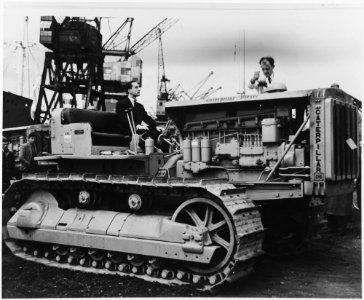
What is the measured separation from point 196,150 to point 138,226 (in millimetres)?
1655

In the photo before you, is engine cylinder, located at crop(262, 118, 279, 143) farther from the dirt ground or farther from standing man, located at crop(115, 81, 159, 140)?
standing man, located at crop(115, 81, 159, 140)

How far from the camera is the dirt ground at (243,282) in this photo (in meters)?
6.90

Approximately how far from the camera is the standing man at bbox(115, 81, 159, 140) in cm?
899

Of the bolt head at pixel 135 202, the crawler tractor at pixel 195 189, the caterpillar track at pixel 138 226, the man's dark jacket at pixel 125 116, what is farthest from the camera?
the man's dark jacket at pixel 125 116

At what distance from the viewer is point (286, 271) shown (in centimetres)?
802

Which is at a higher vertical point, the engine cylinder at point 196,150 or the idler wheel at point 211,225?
the engine cylinder at point 196,150

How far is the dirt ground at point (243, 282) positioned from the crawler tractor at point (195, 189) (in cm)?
27

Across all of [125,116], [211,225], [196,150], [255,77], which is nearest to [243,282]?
[211,225]

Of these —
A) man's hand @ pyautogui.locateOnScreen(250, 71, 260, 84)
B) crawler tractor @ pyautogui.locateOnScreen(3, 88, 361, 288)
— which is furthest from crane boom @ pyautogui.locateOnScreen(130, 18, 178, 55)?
man's hand @ pyautogui.locateOnScreen(250, 71, 260, 84)

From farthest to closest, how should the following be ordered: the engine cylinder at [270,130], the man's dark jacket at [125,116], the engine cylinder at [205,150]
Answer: the man's dark jacket at [125,116]
the engine cylinder at [205,150]
the engine cylinder at [270,130]

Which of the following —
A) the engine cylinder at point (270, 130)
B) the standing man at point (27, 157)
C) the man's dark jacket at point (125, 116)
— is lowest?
the standing man at point (27, 157)

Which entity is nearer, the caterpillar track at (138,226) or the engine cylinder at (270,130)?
the caterpillar track at (138,226)

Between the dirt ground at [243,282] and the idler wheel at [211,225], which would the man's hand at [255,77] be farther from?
the dirt ground at [243,282]

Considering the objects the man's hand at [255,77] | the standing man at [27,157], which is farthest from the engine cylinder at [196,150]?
the standing man at [27,157]
